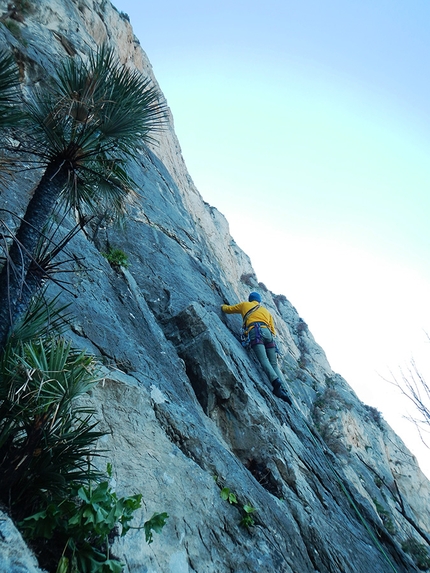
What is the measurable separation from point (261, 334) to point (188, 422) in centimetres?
480

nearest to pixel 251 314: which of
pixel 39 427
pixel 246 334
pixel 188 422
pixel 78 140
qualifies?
pixel 246 334

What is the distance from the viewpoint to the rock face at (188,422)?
4.96 meters

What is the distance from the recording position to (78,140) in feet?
16.2

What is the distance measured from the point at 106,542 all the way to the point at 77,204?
3.79 meters

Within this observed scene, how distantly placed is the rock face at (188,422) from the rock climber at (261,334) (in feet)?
1.17

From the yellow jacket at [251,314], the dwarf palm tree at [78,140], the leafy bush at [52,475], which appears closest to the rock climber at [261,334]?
the yellow jacket at [251,314]

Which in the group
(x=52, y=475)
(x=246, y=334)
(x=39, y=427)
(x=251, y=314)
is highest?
(x=251, y=314)

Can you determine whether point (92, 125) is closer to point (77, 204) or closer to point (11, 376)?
point (77, 204)

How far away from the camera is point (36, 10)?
42.0ft

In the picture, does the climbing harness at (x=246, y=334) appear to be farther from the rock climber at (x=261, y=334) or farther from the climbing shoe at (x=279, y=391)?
the climbing shoe at (x=279, y=391)

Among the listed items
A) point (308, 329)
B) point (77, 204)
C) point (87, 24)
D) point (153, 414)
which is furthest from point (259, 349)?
point (308, 329)

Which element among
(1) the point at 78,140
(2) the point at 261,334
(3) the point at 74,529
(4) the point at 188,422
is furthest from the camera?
(2) the point at 261,334

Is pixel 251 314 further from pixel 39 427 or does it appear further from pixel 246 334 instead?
pixel 39 427

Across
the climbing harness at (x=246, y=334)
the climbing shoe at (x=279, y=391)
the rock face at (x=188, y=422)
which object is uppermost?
the climbing harness at (x=246, y=334)
